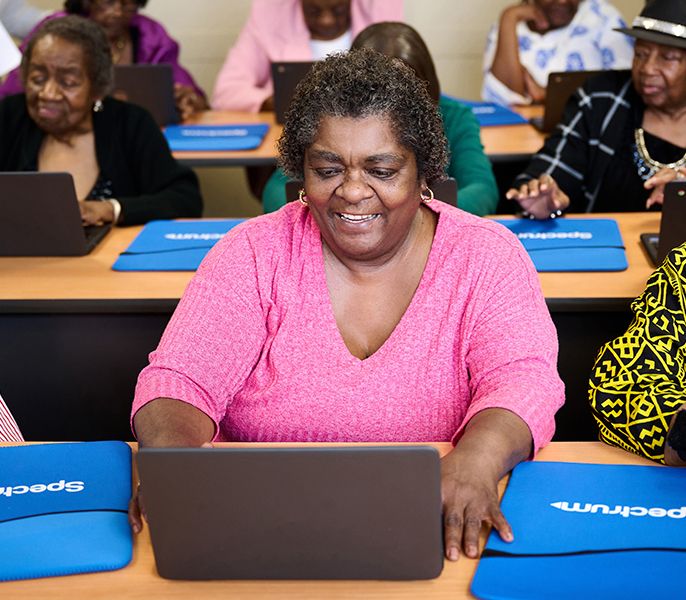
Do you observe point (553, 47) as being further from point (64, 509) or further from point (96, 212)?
point (64, 509)

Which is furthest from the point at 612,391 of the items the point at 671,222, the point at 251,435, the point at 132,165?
the point at 132,165

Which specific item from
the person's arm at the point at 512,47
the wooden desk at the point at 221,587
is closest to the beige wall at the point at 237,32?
the person's arm at the point at 512,47

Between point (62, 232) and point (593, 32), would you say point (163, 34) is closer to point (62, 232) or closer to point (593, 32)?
point (593, 32)

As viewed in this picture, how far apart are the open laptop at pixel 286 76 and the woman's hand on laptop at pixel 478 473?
2379 millimetres

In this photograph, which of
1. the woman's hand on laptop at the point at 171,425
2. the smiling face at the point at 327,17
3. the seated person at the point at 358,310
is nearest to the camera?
the woman's hand on laptop at the point at 171,425

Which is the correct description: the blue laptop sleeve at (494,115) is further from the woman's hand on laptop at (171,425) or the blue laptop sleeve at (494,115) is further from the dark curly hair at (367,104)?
the woman's hand on laptop at (171,425)

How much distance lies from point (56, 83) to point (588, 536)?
2.18 metres

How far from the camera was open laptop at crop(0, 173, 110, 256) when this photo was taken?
243 centimetres

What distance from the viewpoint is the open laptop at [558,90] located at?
3.53 meters

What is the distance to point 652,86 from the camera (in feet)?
9.49

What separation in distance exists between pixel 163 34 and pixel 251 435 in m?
3.22

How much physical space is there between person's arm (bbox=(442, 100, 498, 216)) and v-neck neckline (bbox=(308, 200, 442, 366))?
971 mm

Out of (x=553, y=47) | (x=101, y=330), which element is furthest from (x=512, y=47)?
(x=101, y=330)

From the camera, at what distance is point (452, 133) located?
298 cm
